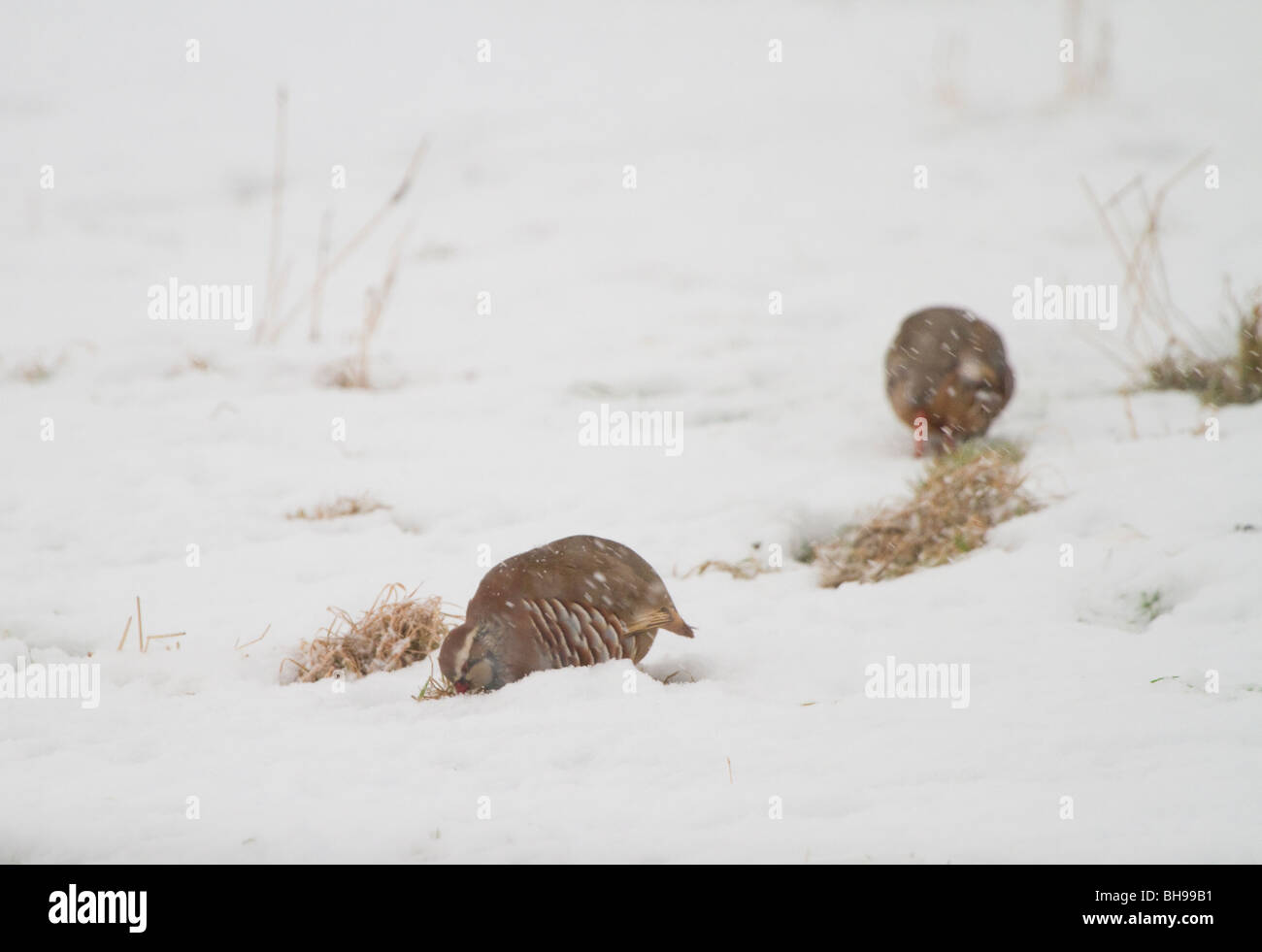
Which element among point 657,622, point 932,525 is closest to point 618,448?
point 932,525

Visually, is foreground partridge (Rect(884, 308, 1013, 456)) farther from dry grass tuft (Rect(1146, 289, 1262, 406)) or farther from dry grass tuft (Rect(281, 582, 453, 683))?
dry grass tuft (Rect(281, 582, 453, 683))

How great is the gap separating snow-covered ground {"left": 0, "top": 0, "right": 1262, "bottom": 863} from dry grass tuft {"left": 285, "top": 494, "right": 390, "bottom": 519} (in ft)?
0.31

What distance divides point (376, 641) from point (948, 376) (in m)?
2.45

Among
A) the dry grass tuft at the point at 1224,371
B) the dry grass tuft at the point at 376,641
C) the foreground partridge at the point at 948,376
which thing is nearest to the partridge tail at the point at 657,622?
the dry grass tuft at the point at 376,641

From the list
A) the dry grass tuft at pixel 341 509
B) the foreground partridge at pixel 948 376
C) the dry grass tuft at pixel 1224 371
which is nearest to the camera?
the dry grass tuft at pixel 341 509

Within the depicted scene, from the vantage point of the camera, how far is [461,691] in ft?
7.45

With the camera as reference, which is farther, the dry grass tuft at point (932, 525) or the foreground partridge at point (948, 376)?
the foreground partridge at point (948, 376)

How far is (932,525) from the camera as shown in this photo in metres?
3.37

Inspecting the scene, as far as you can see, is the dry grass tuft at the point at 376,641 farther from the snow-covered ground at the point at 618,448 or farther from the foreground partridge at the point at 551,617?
the foreground partridge at the point at 551,617

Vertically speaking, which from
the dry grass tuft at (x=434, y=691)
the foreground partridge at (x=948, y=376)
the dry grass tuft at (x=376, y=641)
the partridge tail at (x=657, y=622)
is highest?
the foreground partridge at (x=948, y=376)

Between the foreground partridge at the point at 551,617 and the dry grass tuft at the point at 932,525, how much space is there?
1.04 m

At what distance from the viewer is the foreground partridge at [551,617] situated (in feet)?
7.34

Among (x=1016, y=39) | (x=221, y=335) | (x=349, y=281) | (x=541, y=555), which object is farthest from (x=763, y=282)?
(x=1016, y=39)

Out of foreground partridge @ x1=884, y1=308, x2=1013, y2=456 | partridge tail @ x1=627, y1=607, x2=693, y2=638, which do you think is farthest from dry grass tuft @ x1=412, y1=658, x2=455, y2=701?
foreground partridge @ x1=884, y1=308, x2=1013, y2=456
